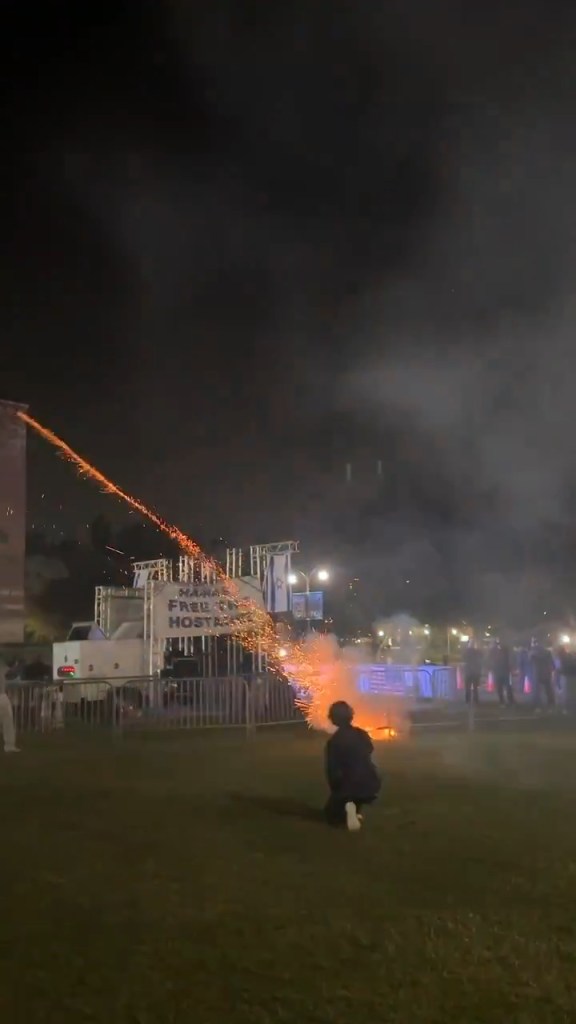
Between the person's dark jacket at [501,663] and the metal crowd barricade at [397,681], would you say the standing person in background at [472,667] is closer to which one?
the person's dark jacket at [501,663]

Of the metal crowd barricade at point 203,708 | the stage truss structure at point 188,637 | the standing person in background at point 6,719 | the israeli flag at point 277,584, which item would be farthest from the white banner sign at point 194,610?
the standing person in background at point 6,719

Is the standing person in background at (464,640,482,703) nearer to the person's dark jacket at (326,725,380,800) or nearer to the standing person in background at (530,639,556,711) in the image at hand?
the standing person in background at (530,639,556,711)

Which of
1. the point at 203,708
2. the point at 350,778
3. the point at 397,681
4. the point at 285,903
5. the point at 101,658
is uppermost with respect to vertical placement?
the point at 101,658

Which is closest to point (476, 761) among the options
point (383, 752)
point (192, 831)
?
point (383, 752)

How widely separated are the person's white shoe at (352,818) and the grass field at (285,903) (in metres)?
0.11

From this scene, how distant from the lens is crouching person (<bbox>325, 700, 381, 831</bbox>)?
7996mm

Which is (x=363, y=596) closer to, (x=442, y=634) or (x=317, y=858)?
(x=442, y=634)

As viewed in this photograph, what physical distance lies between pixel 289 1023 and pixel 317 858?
2.95m

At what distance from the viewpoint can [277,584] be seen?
64.0ft

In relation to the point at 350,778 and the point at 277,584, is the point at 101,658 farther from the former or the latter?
the point at 350,778

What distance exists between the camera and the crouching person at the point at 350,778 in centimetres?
800

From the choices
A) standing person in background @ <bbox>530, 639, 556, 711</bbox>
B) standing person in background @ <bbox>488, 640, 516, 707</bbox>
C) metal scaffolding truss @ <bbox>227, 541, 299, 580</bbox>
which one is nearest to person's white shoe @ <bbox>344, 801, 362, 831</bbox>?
metal scaffolding truss @ <bbox>227, 541, 299, 580</bbox>

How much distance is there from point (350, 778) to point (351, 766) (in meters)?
0.10

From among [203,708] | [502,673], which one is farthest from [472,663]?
[203,708]
